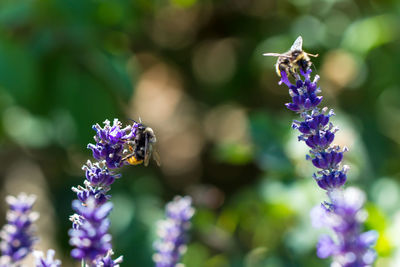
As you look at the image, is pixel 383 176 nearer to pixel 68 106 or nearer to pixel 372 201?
pixel 372 201

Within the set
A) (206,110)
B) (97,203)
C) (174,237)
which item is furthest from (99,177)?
(206,110)

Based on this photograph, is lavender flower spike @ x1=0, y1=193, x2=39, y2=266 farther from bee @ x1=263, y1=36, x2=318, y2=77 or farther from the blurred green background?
the blurred green background

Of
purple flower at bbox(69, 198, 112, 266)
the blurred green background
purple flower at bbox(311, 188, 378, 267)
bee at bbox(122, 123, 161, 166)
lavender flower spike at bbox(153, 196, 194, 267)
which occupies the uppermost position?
the blurred green background

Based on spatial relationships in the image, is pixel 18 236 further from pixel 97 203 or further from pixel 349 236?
pixel 349 236

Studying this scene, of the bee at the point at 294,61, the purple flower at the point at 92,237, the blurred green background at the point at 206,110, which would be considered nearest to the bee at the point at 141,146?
the bee at the point at 294,61

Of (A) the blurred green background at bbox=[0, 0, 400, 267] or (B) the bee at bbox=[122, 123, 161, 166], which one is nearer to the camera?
(B) the bee at bbox=[122, 123, 161, 166]

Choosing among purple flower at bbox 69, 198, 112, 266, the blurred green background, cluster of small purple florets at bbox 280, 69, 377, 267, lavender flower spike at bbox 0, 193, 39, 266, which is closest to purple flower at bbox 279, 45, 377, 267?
cluster of small purple florets at bbox 280, 69, 377, 267

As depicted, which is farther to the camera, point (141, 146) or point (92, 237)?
point (141, 146)
